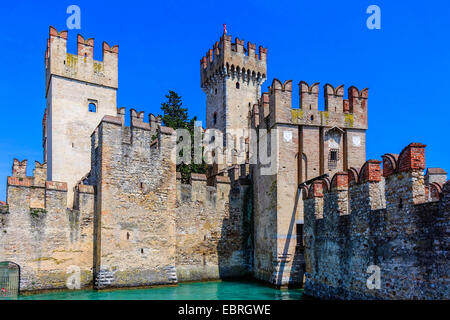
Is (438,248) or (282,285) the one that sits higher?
(438,248)

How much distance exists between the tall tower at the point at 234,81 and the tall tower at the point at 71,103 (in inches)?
611

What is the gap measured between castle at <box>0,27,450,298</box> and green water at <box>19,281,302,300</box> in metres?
0.55

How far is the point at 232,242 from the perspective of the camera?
21.4 metres

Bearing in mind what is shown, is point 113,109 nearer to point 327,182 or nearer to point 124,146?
point 124,146

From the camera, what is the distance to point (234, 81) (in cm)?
3966

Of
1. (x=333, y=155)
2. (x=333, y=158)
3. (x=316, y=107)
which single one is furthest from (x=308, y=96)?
(x=333, y=158)

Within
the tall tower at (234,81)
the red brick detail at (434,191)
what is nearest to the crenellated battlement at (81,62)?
the tall tower at (234,81)

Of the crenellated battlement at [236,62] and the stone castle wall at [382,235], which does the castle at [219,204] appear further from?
the crenellated battlement at [236,62]

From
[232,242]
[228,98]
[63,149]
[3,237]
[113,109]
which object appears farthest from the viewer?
[228,98]

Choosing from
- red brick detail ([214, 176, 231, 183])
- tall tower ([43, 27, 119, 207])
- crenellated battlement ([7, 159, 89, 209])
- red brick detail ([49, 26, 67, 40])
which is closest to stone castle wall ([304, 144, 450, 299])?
red brick detail ([214, 176, 231, 183])

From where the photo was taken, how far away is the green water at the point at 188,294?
15477 mm

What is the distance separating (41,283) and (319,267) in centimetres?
1055

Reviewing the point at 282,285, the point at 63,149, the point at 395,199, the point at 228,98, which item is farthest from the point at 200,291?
the point at 228,98
